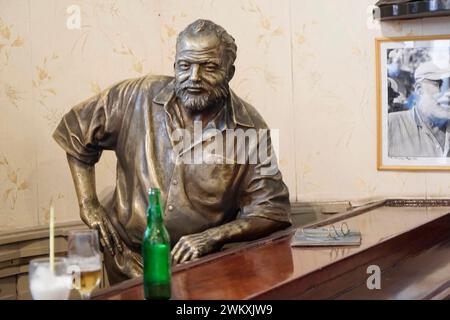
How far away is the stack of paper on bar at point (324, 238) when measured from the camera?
2.92 metres

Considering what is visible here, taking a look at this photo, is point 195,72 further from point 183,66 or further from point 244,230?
point 244,230

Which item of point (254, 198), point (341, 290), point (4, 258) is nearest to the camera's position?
point (341, 290)

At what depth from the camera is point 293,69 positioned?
15.3 feet

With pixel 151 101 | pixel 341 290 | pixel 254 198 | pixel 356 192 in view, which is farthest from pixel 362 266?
pixel 356 192

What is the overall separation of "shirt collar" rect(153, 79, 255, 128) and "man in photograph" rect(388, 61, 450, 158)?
51.0 inches

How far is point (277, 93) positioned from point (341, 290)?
2.21m

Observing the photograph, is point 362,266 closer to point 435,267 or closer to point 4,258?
point 435,267

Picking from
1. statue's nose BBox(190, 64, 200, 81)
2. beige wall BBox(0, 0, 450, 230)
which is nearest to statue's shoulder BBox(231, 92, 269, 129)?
statue's nose BBox(190, 64, 200, 81)

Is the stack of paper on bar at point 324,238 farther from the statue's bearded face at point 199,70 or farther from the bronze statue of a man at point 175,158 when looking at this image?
the statue's bearded face at point 199,70

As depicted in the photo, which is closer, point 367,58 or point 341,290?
point 341,290

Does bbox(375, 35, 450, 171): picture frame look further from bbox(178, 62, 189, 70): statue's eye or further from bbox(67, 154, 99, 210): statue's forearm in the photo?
bbox(67, 154, 99, 210): statue's forearm

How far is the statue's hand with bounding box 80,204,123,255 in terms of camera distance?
3404 mm

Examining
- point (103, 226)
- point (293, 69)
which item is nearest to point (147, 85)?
point (103, 226)

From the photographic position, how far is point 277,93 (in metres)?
4.68
